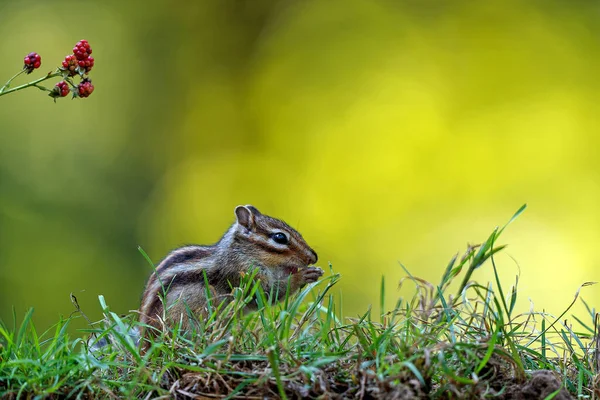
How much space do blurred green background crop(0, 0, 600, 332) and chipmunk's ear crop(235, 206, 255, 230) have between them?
429 centimetres

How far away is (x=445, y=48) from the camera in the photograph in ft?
35.3

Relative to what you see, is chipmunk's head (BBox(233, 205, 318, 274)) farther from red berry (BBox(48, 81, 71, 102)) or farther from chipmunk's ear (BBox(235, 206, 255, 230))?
red berry (BBox(48, 81, 71, 102))

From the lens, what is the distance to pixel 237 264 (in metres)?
3.96

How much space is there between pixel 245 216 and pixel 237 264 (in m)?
0.41

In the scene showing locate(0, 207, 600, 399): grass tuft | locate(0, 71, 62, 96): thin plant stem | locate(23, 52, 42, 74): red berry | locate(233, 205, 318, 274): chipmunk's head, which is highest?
locate(23, 52, 42, 74): red berry

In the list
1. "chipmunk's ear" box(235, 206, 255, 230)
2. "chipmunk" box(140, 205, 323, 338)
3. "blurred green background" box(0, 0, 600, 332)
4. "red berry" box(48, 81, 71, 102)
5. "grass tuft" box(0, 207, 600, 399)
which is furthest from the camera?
"blurred green background" box(0, 0, 600, 332)

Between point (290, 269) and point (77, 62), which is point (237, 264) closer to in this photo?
point (290, 269)

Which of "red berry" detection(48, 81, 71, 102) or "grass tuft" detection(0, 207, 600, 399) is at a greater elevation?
"red berry" detection(48, 81, 71, 102)

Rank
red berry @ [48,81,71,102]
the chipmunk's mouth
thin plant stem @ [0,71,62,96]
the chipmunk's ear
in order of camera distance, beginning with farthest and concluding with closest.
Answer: the chipmunk's ear → the chipmunk's mouth → red berry @ [48,81,71,102] → thin plant stem @ [0,71,62,96]

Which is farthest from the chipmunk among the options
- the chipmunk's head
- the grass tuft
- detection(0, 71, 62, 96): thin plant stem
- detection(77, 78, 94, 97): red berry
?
detection(0, 71, 62, 96): thin plant stem

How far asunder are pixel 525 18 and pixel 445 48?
1.22 m

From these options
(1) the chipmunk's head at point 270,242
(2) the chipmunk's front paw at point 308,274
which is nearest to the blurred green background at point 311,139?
(1) the chipmunk's head at point 270,242

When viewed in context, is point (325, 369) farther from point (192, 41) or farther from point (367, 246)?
point (192, 41)

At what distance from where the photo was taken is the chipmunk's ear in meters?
4.28
